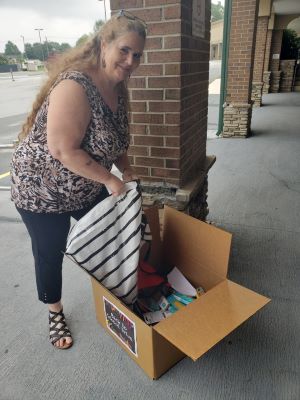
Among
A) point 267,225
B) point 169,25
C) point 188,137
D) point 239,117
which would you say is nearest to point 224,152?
→ point 239,117

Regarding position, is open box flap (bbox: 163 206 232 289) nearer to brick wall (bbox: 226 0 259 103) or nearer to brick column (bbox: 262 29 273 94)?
brick wall (bbox: 226 0 259 103)

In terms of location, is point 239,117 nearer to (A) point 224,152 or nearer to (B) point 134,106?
(A) point 224,152

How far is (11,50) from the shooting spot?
58562 mm

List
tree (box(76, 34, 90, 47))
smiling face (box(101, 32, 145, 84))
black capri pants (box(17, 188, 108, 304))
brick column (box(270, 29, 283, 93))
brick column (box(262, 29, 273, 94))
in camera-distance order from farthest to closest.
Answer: brick column (box(270, 29, 283, 93)) < brick column (box(262, 29, 273, 94)) < black capri pants (box(17, 188, 108, 304)) < tree (box(76, 34, 90, 47)) < smiling face (box(101, 32, 145, 84))

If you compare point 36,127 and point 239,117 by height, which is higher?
point 36,127

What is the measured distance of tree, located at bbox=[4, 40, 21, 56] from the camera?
5779cm

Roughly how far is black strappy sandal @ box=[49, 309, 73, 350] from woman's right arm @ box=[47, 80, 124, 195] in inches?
38.9

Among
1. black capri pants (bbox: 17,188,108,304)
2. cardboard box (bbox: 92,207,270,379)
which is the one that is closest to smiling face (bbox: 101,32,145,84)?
black capri pants (bbox: 17,188,108,304)

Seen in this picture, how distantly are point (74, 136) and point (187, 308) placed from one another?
947 millimetres

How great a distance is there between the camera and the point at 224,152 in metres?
5.48

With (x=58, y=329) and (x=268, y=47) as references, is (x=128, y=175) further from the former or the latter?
(x=268, y=47)

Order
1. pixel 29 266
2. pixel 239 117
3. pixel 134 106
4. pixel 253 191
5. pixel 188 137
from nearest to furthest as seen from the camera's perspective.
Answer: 1. pixel 134 106
2. pixel 188 137
3. pixel 29 266
4. pixel 253 191
5. pixel 239 117

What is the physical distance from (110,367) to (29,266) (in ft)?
3.85

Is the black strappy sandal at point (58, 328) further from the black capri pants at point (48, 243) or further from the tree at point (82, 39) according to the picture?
the tree at point (82, 39)
